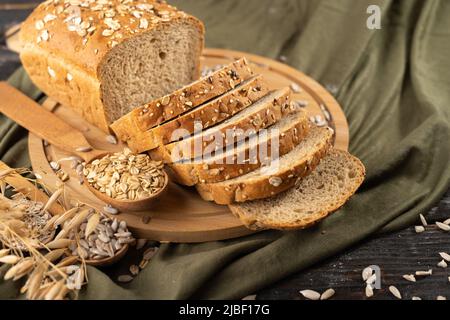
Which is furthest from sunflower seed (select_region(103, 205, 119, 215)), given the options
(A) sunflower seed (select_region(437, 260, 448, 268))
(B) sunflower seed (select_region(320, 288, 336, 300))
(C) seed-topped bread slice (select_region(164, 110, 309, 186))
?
(A) sunflower seed (select_region(437, 260, 448, 268))

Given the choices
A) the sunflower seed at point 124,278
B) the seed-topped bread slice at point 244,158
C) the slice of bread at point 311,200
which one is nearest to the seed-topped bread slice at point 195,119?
the seed-topped bread slice at point 244,158

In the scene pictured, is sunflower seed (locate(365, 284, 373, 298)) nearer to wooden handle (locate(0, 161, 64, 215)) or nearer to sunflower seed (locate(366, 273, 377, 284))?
sunflower seed (locate(366, 273, 377, 284))

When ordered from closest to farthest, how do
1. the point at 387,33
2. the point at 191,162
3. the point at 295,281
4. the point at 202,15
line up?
the point at 295,281 < the point at 191,162 < the point at 387,33 < the point at 202,15

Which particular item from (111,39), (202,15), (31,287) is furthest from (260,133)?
(202,15)

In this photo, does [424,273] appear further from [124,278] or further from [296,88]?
[296,88]

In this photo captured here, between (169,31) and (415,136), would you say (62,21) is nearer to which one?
(169,31)
